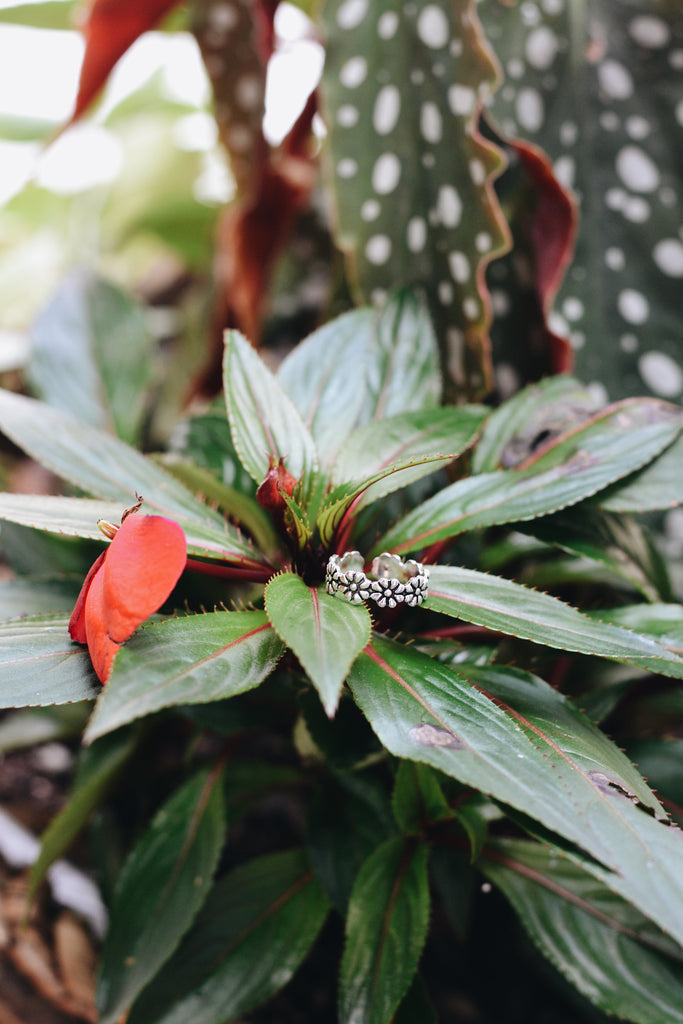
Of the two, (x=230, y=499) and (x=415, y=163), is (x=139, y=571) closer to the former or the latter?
(x=230, y=499)

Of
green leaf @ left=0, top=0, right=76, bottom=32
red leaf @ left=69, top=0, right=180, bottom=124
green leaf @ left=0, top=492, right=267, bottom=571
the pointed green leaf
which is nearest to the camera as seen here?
green leaf @ left=0, top=492, right=267, bottom=571

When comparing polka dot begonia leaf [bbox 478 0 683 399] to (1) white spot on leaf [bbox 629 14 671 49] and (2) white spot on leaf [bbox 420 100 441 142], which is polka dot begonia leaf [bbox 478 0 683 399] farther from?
(2) white spot on leaf [bbox 420 100 441 142]

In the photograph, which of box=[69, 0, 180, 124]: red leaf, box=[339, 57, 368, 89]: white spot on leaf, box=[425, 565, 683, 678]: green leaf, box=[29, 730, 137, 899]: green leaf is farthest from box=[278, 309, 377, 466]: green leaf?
box=[69, 0, 180, 124]: red leaf

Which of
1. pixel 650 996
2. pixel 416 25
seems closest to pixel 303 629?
pixel 650 996

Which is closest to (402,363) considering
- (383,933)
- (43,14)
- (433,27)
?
(433,27)

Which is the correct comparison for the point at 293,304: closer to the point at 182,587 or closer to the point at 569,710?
the point at 182,587

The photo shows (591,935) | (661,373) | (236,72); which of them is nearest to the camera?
(591,935)
